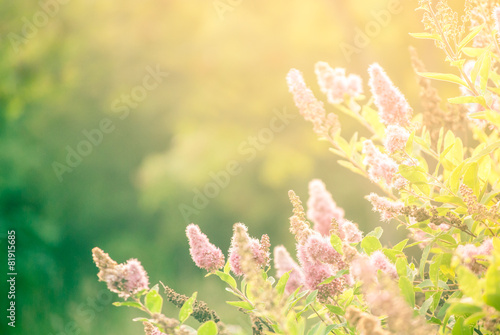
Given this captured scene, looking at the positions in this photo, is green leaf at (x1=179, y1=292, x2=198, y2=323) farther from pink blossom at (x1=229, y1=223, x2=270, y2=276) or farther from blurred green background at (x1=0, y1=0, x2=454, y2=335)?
blurred green background at (x1=0, y1=0, x2=454, y2=335)

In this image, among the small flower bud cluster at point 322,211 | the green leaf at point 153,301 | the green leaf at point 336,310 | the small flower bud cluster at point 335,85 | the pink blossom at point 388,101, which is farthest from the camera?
the small flower bud cluster at point 335,85

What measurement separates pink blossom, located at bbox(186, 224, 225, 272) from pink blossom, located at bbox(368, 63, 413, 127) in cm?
68

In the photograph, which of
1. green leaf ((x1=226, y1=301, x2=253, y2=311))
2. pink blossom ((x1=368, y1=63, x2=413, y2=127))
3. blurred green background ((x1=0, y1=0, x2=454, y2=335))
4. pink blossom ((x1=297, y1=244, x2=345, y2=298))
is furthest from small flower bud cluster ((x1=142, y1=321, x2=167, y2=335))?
blurred green background ((x1=0, y1=0, x2=454, y2=335))

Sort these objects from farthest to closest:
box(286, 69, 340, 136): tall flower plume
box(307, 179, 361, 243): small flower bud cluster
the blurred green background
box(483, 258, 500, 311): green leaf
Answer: the blurred green background
box(286, 69, 340, 136): tall flower plume
box(307, 179, 361, 243): small flower bud cluster
box(483, 258, 500, 311): green leaf

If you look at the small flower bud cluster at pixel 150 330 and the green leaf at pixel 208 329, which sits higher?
the green leaf at pixel 208 329

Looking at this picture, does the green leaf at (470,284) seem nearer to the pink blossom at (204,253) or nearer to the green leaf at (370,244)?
the green leaf at (370,244)

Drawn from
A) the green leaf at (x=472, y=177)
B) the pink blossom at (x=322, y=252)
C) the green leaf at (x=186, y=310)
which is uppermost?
the green leaf at (x=472, y=177)

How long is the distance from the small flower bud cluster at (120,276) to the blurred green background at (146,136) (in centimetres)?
657

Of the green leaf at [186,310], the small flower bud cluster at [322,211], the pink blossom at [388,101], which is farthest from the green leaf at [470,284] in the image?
the small flower bud cluster at [322,211]

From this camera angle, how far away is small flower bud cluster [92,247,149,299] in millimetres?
1297

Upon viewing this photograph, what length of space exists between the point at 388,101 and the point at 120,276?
997 mm

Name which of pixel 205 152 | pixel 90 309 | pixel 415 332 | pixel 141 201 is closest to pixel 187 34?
pixel 205 152

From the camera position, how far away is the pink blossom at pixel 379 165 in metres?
1.56

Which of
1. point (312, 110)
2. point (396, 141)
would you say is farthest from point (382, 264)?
point (312, 110)
